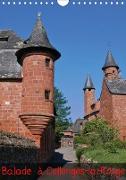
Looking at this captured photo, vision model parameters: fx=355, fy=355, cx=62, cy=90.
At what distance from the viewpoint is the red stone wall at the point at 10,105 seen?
72.7 ft

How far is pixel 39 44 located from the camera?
2208 centimetres

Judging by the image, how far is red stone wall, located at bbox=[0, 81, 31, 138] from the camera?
22.2 meters

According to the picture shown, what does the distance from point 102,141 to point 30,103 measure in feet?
69.0

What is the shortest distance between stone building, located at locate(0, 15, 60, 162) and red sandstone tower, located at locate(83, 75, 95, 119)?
44237 millimetres

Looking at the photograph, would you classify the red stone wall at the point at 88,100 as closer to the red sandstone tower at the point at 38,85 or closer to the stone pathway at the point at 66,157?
the stone pathway at the point at 66,157

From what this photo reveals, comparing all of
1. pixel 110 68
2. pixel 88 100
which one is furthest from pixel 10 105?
pixel 88 100

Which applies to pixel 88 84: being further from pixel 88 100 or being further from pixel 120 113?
pixel 120 113

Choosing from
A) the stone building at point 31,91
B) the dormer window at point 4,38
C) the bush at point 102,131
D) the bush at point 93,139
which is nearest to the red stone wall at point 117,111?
the bush at point 102,131

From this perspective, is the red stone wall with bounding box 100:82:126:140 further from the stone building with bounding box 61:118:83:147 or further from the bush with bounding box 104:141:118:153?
the bush with bounding box 104:141:118:153

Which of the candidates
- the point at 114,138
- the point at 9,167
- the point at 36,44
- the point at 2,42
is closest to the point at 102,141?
the point at 114,138

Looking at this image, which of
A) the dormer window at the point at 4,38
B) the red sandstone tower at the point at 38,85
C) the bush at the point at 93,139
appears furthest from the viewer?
the bush at the point at 93,139

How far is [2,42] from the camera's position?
27344 millimetres

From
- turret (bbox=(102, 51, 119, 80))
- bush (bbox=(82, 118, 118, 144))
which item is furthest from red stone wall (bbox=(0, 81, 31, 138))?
turret (bbox=(102, 51, 119, 80))

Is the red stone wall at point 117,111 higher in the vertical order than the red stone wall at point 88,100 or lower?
lower
